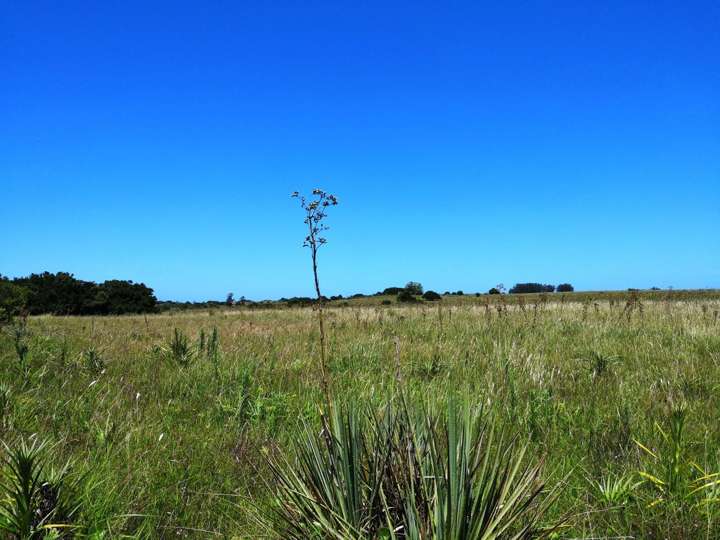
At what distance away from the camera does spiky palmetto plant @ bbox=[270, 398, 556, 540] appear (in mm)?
1412

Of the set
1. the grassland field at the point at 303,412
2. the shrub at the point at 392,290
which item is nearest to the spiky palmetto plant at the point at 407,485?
the grassland field at the point at 303,412

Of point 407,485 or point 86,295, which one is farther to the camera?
point 86,295

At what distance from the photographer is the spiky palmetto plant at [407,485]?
4.63 ft

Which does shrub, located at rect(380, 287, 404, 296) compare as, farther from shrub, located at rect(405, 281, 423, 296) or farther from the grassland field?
the grassland field

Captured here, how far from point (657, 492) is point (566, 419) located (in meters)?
1.27

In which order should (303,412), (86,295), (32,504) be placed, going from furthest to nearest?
(86,295)
(303,412)
(32,504)

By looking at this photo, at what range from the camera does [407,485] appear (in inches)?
58.4

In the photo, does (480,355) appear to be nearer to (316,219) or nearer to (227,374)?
(227,374)

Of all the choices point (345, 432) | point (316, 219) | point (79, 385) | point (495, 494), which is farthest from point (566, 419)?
point (79, 385)

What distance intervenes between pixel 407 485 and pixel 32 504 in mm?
1411

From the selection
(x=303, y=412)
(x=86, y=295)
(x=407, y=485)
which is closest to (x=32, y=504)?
(x=407, y=485)

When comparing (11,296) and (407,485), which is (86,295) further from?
(407,485)

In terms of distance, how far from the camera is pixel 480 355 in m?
6.08

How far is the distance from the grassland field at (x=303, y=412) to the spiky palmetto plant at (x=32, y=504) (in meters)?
0.12
